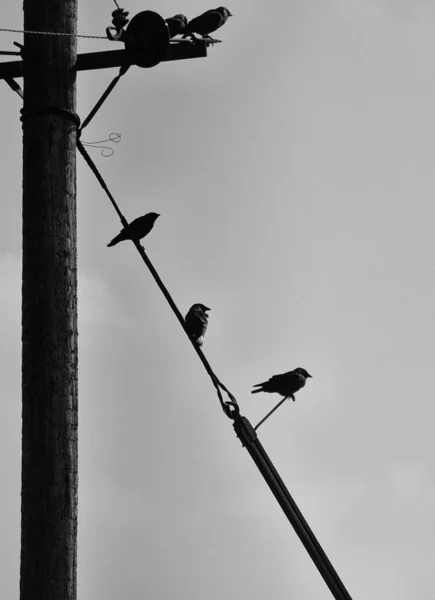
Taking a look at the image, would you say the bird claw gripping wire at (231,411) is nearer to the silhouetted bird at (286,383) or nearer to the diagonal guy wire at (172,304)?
the diagonal guy wire at (172,304)

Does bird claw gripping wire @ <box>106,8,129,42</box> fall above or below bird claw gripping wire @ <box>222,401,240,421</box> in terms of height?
above

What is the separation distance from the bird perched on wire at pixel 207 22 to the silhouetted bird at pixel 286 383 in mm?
3397

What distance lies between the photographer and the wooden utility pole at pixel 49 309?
4.23 metres

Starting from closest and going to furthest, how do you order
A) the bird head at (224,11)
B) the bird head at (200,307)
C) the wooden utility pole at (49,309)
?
the wooden utility pole at (49,309) → the bird head at (224,11) → the bird head at (200,307)

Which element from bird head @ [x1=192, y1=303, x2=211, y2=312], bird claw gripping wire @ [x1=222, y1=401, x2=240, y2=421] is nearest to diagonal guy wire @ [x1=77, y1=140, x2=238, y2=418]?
bird claw gripping wire @ [x1=222, y1=401, x2=240, y2=421]

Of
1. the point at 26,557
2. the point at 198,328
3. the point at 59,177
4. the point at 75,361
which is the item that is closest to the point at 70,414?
the point at 75,361

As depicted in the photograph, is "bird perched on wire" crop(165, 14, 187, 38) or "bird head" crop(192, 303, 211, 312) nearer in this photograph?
"bird perched on wire" crop(165, 14, 187, 38)

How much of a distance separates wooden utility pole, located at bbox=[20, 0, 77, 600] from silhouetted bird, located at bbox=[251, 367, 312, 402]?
442 centimetres

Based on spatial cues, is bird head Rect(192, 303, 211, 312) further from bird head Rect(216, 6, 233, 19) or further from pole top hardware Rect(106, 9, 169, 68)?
pole top hardware Rect(106, 9, 169, 68)

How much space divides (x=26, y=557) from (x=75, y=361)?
95 cm

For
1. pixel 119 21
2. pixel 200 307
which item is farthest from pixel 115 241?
pixel 119 21

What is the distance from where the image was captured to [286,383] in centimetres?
910

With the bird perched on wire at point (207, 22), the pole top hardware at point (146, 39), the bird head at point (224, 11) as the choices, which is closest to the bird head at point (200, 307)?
the bird perched on wire at point (207, 22)

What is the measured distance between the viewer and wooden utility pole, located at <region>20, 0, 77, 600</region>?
4230 mm
